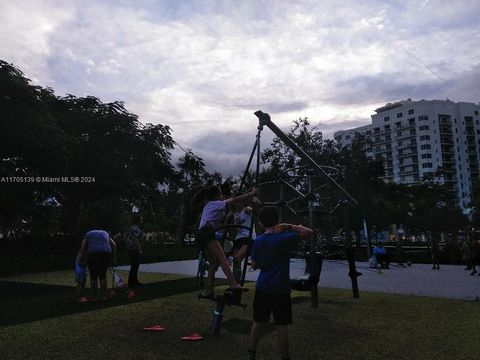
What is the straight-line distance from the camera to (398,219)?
5700 centimetres

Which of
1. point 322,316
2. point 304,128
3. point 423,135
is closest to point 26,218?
point 304,128

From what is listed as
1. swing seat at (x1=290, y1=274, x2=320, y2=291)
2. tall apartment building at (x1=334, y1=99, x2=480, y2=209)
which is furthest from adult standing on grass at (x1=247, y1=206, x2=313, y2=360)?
tall apartment building at (x1=334, y1=99, x2=480, y2=209)

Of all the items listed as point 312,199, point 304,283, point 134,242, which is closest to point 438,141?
point 312,199

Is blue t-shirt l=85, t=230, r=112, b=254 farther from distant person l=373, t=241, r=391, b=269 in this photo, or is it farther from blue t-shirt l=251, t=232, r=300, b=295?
distant person l=373, t=241, r=391, b=269

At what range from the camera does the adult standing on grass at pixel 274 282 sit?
4.21 metres

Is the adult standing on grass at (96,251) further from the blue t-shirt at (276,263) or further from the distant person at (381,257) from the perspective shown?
the distant person at (381,257)

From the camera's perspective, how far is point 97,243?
8414 millimetres

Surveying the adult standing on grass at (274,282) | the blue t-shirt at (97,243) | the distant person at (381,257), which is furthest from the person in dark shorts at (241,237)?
the distant person at (381,257)

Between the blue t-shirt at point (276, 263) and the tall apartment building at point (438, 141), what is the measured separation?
114 m

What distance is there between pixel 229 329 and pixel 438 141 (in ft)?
389

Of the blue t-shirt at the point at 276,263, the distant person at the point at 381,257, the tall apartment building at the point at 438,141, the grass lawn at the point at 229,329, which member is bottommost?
the grass lawn at the point at 229,329

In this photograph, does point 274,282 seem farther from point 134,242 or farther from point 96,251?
point 134,242

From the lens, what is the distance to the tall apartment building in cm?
11250

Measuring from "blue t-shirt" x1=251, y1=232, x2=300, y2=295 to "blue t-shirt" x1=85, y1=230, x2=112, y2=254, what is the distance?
16.4 ft
